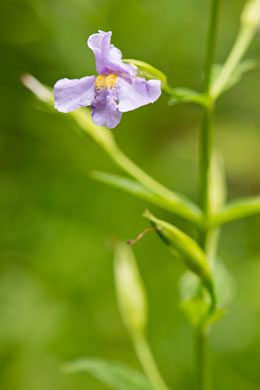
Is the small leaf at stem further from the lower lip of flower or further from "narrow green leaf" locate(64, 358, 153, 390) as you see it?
"narrow green leaf" locate(64, 358, 153, 390)

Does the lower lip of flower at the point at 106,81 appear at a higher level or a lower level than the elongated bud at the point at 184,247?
higher

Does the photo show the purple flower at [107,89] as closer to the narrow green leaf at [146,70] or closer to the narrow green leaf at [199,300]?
the narrow green leaf at [146,70]

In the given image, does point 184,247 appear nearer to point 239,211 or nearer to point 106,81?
point 239,211

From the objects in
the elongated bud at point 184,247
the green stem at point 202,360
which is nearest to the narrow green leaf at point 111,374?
the green stem at point 202,360

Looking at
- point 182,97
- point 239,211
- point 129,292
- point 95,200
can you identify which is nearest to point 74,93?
point 182,97

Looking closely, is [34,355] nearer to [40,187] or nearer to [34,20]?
[40,187]

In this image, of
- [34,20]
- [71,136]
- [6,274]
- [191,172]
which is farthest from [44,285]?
[34,20]
